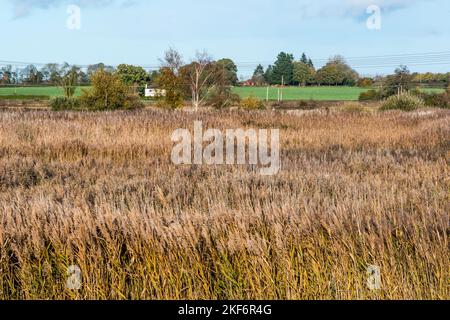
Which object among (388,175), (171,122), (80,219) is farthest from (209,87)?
(80,219)

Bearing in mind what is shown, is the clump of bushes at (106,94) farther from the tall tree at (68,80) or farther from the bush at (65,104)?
the tall tree at (68,80)

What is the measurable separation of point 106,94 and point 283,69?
268 ft

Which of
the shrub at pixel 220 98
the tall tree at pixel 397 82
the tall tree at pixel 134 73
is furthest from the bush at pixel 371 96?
the tall tree at pixel 134 73

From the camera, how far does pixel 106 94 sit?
3859 centimetres

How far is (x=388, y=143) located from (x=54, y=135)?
10.0m

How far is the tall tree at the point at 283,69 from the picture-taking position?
114312mm

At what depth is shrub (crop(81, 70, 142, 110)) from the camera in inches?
1519

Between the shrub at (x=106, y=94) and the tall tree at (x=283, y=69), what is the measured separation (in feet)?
246

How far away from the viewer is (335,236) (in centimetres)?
471

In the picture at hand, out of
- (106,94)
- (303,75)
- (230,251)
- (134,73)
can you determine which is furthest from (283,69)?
(230,251)

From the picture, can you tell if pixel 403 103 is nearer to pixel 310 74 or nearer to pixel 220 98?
pixel 220 98

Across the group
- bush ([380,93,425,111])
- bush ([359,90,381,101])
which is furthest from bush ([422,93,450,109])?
bush ([359,90,381,101])

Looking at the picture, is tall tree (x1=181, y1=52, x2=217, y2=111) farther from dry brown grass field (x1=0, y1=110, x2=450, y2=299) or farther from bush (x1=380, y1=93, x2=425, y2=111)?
dry brown grass field (x1=0, y1=110, x2=450, y2=299)
